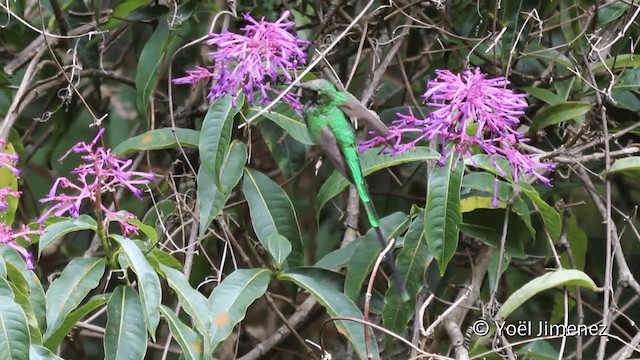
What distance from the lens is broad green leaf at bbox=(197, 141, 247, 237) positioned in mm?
1611

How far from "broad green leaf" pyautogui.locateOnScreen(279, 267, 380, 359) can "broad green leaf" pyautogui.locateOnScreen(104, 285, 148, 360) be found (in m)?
0.27

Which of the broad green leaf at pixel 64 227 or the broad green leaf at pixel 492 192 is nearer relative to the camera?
the broad green leaf at pixel 64 227

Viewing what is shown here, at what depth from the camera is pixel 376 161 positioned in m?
1.62

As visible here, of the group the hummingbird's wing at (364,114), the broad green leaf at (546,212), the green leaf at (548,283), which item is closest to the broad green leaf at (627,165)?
the broad green leaf at (546,212)

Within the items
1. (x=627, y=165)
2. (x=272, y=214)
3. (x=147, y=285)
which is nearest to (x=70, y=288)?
(x=147, y=285)

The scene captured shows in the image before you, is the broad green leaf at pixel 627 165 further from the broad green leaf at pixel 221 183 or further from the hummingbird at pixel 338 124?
the broad green leaf at pixel 221 183

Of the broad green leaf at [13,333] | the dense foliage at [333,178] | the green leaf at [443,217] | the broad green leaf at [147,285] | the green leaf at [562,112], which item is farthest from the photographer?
the green leaf at [562,112]

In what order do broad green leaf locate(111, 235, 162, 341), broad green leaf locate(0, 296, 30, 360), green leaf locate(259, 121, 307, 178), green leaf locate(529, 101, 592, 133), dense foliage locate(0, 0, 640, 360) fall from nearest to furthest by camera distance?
broad green leaf locate(0, 296, 30, 360) → broad green leaf locate(111, 235, 162, 341) → dense foliage locate(0, 0, 640, 360) → green leaf locate(529, 101, 592, 133) → green leaf locate(259, 121, 307, 178)

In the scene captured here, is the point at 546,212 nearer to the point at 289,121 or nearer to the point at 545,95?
the point at 545,95

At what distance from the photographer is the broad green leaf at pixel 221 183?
161 centimetres

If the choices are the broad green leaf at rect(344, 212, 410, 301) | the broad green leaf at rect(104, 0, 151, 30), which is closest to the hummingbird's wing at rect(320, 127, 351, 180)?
the broad green leaf at rect(344, 212, 410, 301)

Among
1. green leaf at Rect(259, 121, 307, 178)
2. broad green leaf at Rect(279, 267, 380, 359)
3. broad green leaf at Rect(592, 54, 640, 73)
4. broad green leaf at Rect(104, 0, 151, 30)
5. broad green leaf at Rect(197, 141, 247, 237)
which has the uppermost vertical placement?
broad green leaf at Rect(104, 0, 151, 30)

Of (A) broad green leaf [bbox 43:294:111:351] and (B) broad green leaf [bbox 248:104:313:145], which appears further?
(B) broad green leaf [bbox 248:104:313:145]

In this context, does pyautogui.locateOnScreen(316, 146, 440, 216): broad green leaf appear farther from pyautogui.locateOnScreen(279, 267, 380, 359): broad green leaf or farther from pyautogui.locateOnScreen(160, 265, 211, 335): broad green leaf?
pyautogui.locateOnScreen(160, 265, 211, 335): broad green leaf
